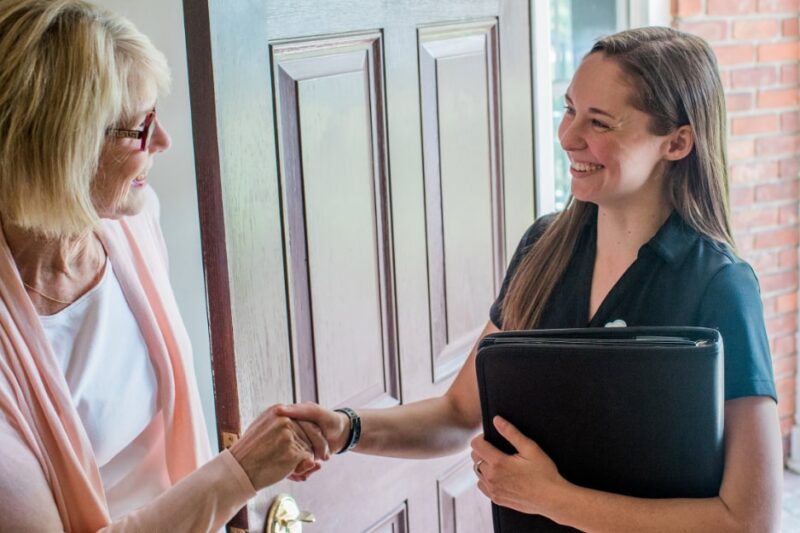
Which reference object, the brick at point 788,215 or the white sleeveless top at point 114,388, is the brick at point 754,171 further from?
the white sleeveless top at point 114,388

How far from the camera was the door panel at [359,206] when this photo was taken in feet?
4.58

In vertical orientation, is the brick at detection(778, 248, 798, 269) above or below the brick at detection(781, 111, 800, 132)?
below

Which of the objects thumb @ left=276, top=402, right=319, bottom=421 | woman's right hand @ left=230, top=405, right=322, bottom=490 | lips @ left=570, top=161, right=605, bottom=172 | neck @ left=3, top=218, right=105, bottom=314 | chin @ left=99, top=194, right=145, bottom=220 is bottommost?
woman's right hand @ left=230, top=405, right=322, bottom=490

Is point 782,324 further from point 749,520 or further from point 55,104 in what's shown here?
point 55,104

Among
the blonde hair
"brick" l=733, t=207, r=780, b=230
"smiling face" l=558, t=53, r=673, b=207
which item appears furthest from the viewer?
"brick" l=733, t=207, r=780, b=230

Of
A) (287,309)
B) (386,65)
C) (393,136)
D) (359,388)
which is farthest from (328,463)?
(386,65)

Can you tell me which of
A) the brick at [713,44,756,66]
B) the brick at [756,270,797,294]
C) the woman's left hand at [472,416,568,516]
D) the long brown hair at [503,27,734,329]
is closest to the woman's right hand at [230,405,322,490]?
the woman's left hand at [472,416,568,516]

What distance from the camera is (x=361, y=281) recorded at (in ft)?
5.51

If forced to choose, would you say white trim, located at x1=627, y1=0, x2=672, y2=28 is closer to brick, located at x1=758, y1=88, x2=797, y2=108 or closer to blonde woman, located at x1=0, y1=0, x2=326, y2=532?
brick, located at x1=758, y1=88, x2=797, y2=108

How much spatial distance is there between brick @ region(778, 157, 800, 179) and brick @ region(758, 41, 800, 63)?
0.34m

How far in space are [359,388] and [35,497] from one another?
0.64 meters

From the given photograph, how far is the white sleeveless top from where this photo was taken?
1.37m

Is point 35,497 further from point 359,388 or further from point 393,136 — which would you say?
point 393,136

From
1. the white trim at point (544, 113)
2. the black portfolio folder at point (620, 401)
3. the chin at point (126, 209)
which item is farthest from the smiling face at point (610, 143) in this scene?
the white trim at point (544, 113)
